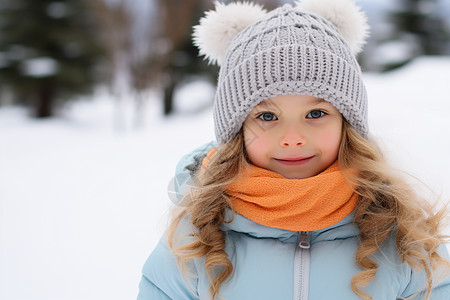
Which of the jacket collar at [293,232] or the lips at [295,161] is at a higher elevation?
the lips at [295,161]

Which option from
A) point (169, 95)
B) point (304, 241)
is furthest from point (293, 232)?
point (169, 95)

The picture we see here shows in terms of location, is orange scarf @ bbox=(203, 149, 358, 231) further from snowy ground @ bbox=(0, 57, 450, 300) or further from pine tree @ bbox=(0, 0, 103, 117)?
pine tree @ bbox=(0, 0, 103, 117)

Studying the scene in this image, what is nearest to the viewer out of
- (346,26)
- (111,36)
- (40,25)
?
(346,26)

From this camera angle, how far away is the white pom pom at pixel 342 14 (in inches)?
49.8

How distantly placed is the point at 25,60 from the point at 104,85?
2.25 m

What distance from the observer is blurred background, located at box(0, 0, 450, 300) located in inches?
88.3

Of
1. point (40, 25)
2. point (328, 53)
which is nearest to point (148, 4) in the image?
point (40, 25)

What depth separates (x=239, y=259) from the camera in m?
1.10

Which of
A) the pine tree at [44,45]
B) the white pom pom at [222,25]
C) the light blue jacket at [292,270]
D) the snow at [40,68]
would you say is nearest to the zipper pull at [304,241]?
the light blue jacket at [292,270]

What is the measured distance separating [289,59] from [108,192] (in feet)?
9.40

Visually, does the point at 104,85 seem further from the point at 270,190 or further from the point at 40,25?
the point at 270,190

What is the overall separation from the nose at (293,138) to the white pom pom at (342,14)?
1.45 ft

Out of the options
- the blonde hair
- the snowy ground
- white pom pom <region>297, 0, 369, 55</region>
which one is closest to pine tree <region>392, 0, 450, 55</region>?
the snowy ground

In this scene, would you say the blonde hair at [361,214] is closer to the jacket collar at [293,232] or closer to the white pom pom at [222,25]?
the jacket collar at [293,232]
